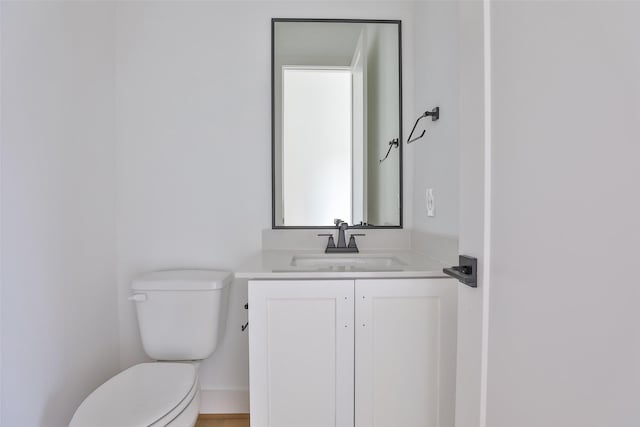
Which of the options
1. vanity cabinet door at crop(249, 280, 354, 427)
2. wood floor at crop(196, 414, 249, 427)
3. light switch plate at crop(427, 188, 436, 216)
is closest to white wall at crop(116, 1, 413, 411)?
wood floor at crop(196, 414, 249, 427)

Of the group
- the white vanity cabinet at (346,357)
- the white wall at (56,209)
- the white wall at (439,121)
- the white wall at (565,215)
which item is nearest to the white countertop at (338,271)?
the white vanity cabinet at (346,357)

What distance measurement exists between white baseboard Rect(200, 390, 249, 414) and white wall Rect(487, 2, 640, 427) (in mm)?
1435

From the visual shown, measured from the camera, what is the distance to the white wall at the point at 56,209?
112 cm

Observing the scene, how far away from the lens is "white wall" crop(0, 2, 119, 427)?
1.12 metres

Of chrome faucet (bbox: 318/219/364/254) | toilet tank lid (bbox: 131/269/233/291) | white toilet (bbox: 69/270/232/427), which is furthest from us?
chrome faucet (bbox: 318/219/364/254)

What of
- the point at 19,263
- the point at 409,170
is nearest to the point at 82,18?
the point at 19,263

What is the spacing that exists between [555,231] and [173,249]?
1657 mm

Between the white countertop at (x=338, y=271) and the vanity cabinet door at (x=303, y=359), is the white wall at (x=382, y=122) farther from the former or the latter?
the vanity cabinet door at (x=303, y=359)

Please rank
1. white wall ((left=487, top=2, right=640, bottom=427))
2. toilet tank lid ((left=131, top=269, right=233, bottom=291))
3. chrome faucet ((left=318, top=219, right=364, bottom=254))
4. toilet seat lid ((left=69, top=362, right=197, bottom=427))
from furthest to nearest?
1. chrome faucet ((left=318, top=219, right=364, bottom=254))
2. toilet tank lid ((left=131, top=269, right=233, bottom=291))
3. toilet seat lid ((left=69, top=362, right=197, bottom=427))
4. white wall ((left=487, top=2, right=640, bottom=427))

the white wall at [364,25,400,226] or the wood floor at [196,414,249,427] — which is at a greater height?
the white wall at [364,25,400,226]

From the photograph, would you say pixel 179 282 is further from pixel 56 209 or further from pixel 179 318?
pixel 56 209

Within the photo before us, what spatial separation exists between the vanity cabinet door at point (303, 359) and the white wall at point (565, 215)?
1.99 feet

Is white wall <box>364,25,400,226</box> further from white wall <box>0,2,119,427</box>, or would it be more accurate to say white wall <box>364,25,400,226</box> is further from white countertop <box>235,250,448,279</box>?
white wall <box>0,2,119,427</box>

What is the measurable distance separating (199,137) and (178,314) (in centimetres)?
87
